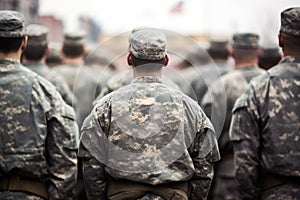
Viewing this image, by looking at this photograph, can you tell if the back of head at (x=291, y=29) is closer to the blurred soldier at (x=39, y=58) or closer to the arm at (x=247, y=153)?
the arm at (x=247, y=153)

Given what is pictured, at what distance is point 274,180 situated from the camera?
541cm

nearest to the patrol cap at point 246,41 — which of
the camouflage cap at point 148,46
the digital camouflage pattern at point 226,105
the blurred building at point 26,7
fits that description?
the digital camouflage pattern at point 226,105

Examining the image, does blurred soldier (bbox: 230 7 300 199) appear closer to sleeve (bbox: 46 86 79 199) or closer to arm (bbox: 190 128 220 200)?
arm (bbox: 190 128 220 200)

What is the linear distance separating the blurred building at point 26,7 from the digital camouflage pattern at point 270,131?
10064mm

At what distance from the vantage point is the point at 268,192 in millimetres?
5418

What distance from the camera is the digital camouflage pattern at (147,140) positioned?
16.1 ft

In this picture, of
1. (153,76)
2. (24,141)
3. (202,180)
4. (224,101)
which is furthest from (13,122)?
(224,101)

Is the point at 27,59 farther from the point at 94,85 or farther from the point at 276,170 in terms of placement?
the point at 276,170

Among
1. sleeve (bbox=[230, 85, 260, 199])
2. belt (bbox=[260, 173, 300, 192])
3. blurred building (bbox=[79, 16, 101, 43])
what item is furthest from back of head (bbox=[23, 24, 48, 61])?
blurred building (bbox=[79, 16, 101, 43])

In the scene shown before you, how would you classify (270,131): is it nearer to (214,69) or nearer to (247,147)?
(247,147)

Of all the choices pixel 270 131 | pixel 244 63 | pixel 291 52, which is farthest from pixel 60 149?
pixel 244 63

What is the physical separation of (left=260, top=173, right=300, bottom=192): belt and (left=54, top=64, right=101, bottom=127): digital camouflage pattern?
3800 mm

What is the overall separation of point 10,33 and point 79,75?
3.90 meters

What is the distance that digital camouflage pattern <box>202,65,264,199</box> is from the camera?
818cm
